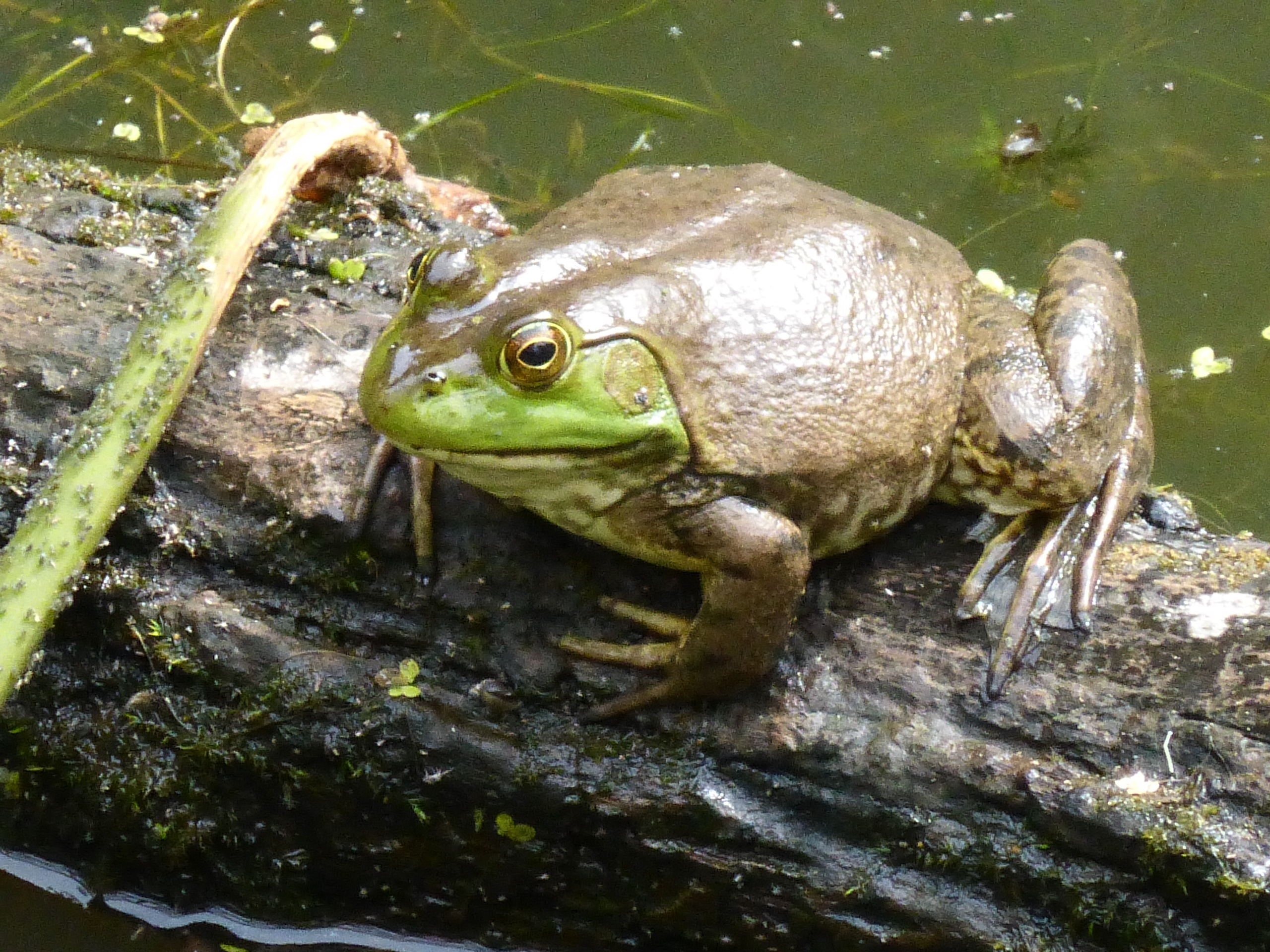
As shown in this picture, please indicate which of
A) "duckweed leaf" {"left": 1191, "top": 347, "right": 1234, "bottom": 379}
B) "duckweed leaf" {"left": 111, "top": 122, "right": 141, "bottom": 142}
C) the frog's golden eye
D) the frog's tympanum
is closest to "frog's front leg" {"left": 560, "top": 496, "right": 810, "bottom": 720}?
the frog's tympanum

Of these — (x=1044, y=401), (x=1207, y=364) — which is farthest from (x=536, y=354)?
(x=1207, y=364)

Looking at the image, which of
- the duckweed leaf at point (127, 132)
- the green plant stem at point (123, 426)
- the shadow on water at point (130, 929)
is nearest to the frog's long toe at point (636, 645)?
the shadow on water at point (130, 929)

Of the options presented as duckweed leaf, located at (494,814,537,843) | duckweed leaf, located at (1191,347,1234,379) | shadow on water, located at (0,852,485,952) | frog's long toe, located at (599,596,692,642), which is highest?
frog's long toe, located at (599,596,692,642)

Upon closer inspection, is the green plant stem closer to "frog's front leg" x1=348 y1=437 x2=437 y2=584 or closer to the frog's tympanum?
"frog's front leg" x1=348 y1=437 x2=437 y2=584

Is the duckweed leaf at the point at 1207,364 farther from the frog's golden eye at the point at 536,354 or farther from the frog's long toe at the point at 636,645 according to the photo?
the frog's golden eye at the point at 536,354

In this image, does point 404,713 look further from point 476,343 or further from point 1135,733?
point 1135,733

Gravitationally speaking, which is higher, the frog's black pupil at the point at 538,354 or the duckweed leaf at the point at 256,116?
the duckweed leaf at the point at 256,116

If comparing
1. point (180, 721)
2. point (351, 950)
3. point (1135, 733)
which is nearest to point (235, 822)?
point (180, 721)

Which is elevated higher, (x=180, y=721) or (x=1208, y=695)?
(x=1208, y=695)

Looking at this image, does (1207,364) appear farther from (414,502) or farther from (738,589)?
(414,502)
